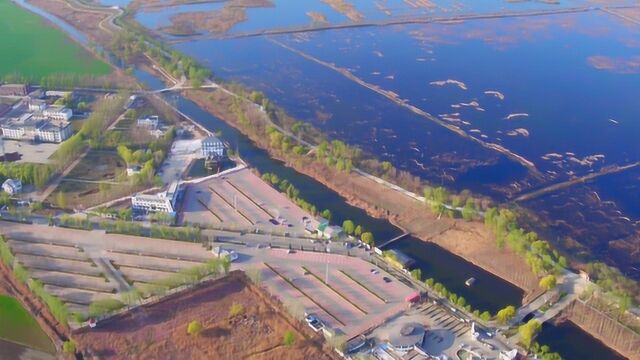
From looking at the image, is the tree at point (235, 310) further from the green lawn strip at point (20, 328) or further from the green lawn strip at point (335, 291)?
the green lawn strip at point (20, 328)

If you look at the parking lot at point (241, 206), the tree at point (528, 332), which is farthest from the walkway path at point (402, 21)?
the tree at point (528, 332)

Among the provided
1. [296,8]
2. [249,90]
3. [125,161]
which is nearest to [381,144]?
[249,90]

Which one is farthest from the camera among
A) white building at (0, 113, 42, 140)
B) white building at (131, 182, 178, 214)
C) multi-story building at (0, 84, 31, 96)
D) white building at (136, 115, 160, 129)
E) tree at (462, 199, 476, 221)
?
multi-story building at (0, 84, 31, 96)

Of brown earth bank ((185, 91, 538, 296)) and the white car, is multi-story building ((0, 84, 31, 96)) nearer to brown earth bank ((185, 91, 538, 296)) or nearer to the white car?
brown earth bank ((185, 91, 538, 296))

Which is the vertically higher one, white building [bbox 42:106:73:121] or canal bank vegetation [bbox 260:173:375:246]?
white building [bbox 42:106:73:121]

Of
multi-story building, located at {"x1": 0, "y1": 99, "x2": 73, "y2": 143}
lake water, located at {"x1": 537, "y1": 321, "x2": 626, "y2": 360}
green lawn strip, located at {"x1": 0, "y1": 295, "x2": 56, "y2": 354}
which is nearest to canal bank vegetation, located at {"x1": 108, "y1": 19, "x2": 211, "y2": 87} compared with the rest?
multi-story building, located at {"x1": 0, "y1": 99, "x2": 73, "y2": 143}

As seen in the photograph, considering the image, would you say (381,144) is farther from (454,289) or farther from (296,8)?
(296,8)
